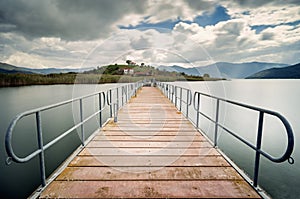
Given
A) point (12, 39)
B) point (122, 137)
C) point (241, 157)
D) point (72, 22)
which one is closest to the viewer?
point (122, 137)

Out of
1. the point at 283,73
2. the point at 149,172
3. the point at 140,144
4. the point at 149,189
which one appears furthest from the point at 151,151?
the point at 283,73

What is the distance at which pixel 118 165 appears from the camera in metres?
2.28

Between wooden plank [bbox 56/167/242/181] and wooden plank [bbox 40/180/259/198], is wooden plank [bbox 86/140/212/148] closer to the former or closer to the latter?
wooden plank [bbox 56/167/242/181]

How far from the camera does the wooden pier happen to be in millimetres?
1742

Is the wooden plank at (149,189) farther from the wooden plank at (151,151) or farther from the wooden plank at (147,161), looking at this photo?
the wooden plank at (151,151)

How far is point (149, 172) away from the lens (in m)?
2.11

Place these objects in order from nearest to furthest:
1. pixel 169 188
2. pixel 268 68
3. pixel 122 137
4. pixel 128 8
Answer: pixel 169 188 < pixel 122 137 < pixel 128 8 < pixel 268 68

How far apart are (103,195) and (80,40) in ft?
27.1

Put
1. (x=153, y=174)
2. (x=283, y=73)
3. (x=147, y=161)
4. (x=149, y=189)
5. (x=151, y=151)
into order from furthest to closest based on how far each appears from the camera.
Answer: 1. (x=283, y=73)
2. (x=151, y=151)
3. (x=147, y=161)
4. (x=153, y=174)
5. (x=149, y=189)

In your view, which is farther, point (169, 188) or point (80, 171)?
point (80, 171)

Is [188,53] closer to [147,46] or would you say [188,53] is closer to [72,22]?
[147,46]

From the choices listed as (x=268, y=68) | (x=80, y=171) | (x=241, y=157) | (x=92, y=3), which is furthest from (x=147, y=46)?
(x=268, y=68)

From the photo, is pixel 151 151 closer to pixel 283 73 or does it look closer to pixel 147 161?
pixel 147 161

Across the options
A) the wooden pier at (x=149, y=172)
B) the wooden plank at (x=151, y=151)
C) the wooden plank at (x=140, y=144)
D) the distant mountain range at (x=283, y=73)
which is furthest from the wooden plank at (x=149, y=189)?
the distant mountain range at (x=283, y=73)
